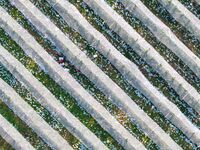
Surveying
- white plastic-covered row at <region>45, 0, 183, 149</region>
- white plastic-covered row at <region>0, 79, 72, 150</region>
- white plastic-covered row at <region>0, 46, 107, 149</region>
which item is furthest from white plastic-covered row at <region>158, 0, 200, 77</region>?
white plastic-covered row at <region>0, 79, 72, 150</region>

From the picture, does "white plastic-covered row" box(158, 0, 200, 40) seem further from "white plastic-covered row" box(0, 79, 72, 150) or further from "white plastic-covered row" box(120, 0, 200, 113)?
"white plastic-covered row" box(0, 79, 72, 150)

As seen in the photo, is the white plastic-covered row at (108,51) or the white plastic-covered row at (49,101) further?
the white plastic-covered row at (108,51)

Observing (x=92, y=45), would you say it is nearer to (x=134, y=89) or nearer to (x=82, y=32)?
(x=82, y=32)

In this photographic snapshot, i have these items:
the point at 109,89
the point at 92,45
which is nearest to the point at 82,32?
the point at 92,45

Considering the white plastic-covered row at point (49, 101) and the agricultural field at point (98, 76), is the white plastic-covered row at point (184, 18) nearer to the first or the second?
the agricultural field at point (98, 76)

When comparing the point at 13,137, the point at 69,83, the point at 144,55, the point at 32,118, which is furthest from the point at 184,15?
the point at 13,137

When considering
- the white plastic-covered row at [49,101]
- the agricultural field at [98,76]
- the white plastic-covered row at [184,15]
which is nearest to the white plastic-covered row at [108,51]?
the agricultural field at [98,76]

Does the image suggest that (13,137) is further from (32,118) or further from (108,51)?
(108,51)
